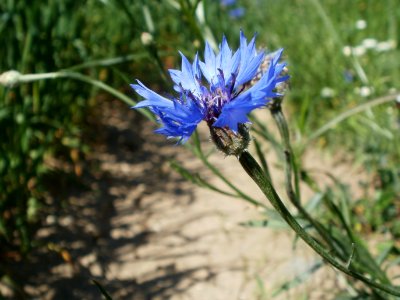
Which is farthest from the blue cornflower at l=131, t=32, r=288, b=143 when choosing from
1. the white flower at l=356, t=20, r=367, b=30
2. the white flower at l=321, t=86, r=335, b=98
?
the white flower at l=356, t=20, r=367, b=30

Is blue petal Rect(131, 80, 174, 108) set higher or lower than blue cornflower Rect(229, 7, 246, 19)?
lower

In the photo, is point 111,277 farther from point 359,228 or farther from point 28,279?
point 359,228

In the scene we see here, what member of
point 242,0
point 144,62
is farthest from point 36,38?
point 242,0

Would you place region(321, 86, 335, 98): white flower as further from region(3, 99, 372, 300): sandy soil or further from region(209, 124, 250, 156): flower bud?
region(209, 124, 250, 156): flower bud

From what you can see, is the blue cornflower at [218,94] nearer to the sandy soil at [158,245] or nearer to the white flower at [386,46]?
the sandy soil at [158,245]

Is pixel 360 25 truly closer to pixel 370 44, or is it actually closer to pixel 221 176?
pixel 370 44
